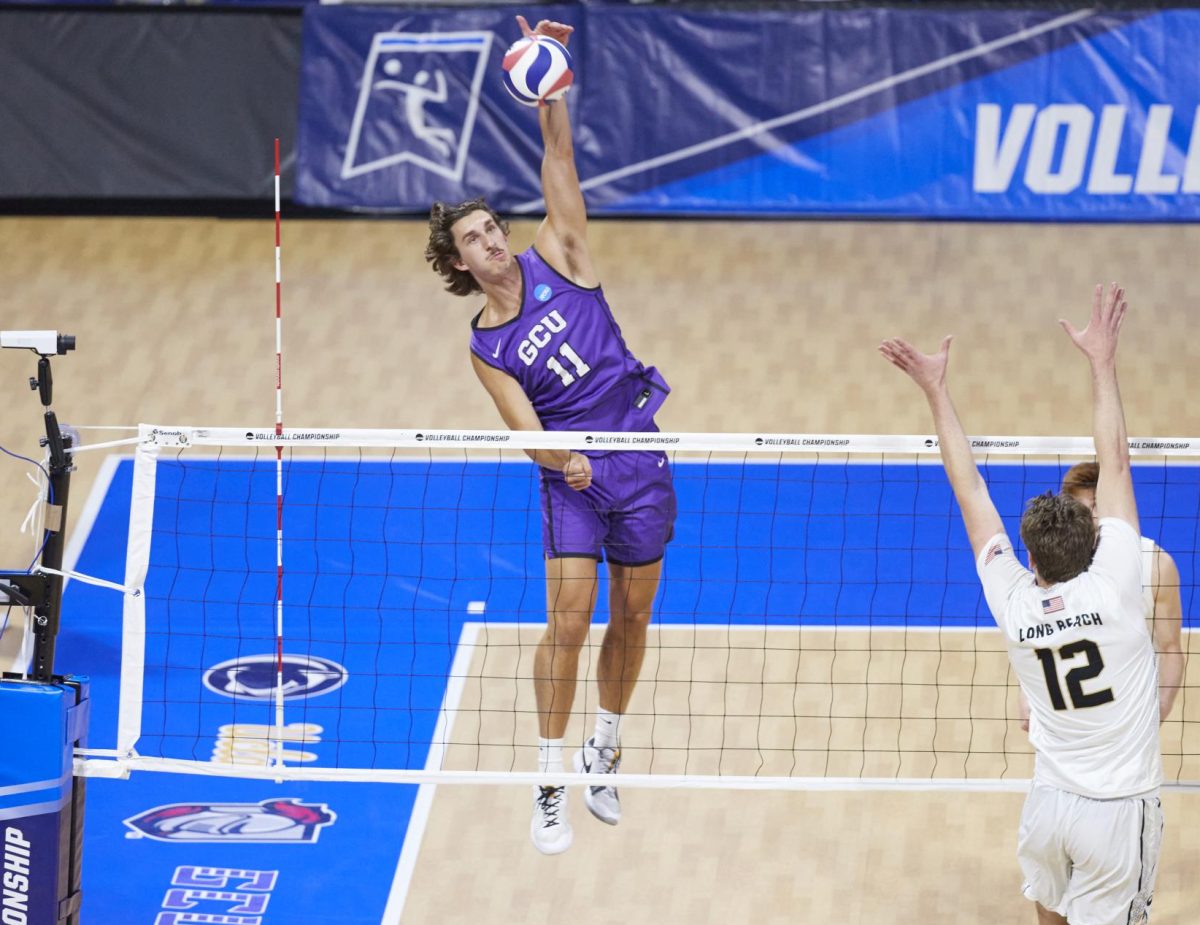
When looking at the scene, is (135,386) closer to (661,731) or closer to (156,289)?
(156,289)

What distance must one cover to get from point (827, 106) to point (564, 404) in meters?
7.37

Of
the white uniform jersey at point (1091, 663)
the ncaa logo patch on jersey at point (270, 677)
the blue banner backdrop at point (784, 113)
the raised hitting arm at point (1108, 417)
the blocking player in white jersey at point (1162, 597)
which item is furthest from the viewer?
the blue banner backdrop at point (784, 113)

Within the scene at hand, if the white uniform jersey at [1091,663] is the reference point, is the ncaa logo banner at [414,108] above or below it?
above

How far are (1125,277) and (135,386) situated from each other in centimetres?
762

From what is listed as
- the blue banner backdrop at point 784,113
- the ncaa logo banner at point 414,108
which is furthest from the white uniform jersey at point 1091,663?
the ncaa logo banner at point 414,108

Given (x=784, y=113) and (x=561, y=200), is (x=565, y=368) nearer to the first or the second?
(x=561, y=200)

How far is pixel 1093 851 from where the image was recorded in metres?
5.75

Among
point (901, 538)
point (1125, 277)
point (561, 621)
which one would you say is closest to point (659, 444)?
point (561, 621)

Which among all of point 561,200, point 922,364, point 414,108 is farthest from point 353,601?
point 922,364

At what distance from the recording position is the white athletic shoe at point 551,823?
758cm

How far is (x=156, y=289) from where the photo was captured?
1397 centimetres

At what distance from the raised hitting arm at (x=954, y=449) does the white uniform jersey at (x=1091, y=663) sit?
0.47 feet

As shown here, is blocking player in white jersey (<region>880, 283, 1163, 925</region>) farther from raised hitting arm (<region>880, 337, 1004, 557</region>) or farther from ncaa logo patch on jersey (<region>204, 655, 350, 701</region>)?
ncaa logo patch on jersey (<region>204, 655, 350, 701</region>)

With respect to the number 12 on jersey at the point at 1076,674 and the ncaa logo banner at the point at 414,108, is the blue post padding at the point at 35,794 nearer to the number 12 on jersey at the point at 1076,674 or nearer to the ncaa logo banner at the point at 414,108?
the number 12 on jersey at the point at 1076,674
